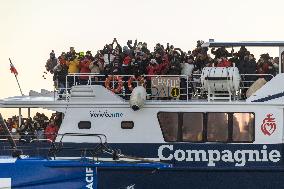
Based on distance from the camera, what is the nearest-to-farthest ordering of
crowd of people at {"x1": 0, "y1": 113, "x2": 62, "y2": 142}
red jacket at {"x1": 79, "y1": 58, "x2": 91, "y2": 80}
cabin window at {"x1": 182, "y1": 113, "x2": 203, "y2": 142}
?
1. cabin window at {"x1": 182, "y1": 113, "x2": 203, "y2": 142}
2. crowd of people at {"x1": 0, "y1": 113, "x2": 62, "y2": 142}
3. red jacket at {"x1": 79, "y1": 58, "x2": 91, "y2": 80}

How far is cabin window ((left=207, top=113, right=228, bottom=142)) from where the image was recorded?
58.0 ft

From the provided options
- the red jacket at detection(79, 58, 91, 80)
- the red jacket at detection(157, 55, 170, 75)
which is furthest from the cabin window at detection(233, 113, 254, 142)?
the red jacket at detection(79, 58, 91, 80)

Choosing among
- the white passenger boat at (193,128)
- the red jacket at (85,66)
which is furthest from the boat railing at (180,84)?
the red jacket at (85,66)

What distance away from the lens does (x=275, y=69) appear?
18.8m

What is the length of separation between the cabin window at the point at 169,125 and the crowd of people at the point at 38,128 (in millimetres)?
2508

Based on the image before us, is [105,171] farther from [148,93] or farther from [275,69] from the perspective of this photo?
[275,69]

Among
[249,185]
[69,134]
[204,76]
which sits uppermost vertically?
[204,76]

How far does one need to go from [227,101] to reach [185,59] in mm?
1852

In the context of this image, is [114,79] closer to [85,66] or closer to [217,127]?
[85,66]

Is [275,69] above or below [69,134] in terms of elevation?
above

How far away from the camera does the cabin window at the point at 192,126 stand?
17.8 meters

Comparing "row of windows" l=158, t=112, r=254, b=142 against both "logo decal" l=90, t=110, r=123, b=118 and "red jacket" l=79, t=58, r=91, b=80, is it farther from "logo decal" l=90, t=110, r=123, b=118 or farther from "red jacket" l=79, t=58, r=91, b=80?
"red jacket" l=79, t=58, r=91, b=80

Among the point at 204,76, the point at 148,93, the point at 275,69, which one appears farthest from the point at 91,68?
the point at 275,69

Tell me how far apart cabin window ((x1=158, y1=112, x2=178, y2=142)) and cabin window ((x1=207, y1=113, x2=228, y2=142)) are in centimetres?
76
